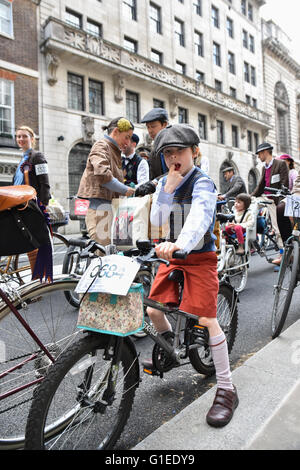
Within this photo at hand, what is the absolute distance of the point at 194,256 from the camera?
2152 millimetres

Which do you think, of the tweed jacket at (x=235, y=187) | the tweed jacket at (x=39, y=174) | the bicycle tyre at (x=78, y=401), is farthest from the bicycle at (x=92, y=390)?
the tweed jacket at (x=235, y=187)

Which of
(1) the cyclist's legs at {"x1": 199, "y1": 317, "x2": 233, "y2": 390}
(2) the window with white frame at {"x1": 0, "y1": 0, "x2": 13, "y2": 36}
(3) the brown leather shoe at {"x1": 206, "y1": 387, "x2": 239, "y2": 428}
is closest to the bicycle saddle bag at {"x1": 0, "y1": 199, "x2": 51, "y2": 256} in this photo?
(1) the cyclist's legs at {"x1": 199, "y1": 317, "x2": 233, "y2": 390}

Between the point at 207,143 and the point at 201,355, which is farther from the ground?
A: the point at 207,143

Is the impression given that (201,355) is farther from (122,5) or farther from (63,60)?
(122,5)

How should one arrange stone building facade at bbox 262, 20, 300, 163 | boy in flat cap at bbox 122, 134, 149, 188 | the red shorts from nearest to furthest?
the red shorts, boy in flat cap at bbox 122, 134, 149, 188, stone building facade at bbox 262, 20, 300, 163

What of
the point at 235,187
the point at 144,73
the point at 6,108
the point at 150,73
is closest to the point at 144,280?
the point at 235,187

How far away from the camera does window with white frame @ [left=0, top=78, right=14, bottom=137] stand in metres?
14.8

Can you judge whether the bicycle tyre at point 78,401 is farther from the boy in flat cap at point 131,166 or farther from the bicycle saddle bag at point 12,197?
the boy in flat cap at point 131,166

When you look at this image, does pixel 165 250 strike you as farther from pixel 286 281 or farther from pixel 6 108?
pixel 6 108

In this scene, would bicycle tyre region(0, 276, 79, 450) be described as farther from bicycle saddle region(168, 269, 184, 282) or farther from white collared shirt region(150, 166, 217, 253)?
white collared shirt region(150, 166, 217, 253)

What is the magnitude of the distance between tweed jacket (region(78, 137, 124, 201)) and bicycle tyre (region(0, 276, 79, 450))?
1484 millimetres
